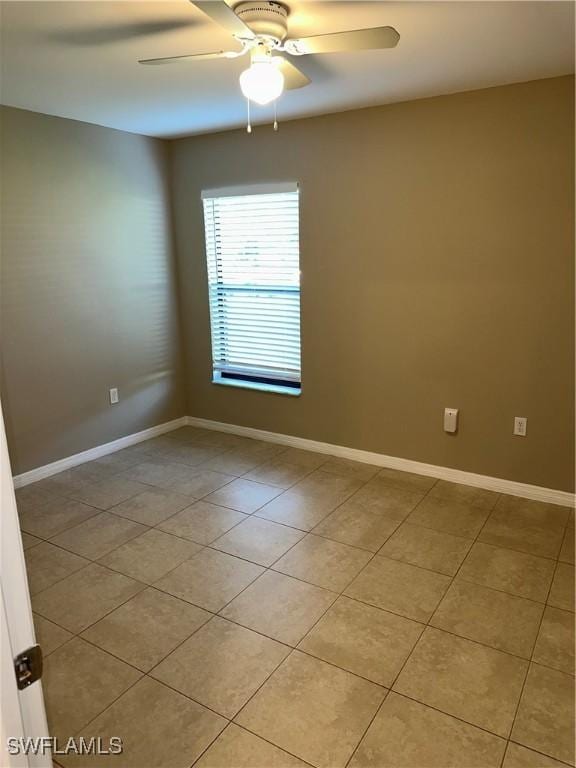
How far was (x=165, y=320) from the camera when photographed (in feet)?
14.5

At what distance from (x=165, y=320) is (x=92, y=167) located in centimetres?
127

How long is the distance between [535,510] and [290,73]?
104 inches

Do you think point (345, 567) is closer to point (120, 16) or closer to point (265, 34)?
point (265, 34)

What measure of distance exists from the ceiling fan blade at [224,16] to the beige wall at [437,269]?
167 cm

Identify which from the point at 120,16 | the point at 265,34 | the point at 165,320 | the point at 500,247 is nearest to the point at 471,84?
the point at 500,247

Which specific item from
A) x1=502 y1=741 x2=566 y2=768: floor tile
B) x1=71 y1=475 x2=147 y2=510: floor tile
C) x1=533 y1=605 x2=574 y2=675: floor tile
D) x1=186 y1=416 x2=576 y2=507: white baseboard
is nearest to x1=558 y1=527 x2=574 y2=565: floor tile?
x1=186 y1=416 x2=576 y2=507: white baseboard

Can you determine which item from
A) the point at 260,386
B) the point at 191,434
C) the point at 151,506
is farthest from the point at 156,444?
the point at 151,506

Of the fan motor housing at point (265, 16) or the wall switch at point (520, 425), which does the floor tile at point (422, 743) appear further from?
the fan motor housing at point (265, 16)

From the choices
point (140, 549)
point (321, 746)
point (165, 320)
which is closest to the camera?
point (321, 746)

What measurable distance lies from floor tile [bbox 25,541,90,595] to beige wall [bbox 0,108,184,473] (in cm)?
95

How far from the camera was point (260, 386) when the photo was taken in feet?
14.1

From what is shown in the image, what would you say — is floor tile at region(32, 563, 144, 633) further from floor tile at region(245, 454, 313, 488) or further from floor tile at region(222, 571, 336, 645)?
floor tile at region(245, 454, 313, 488)

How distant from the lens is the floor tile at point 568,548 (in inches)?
103

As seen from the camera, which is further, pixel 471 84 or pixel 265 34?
pixel 471 84
